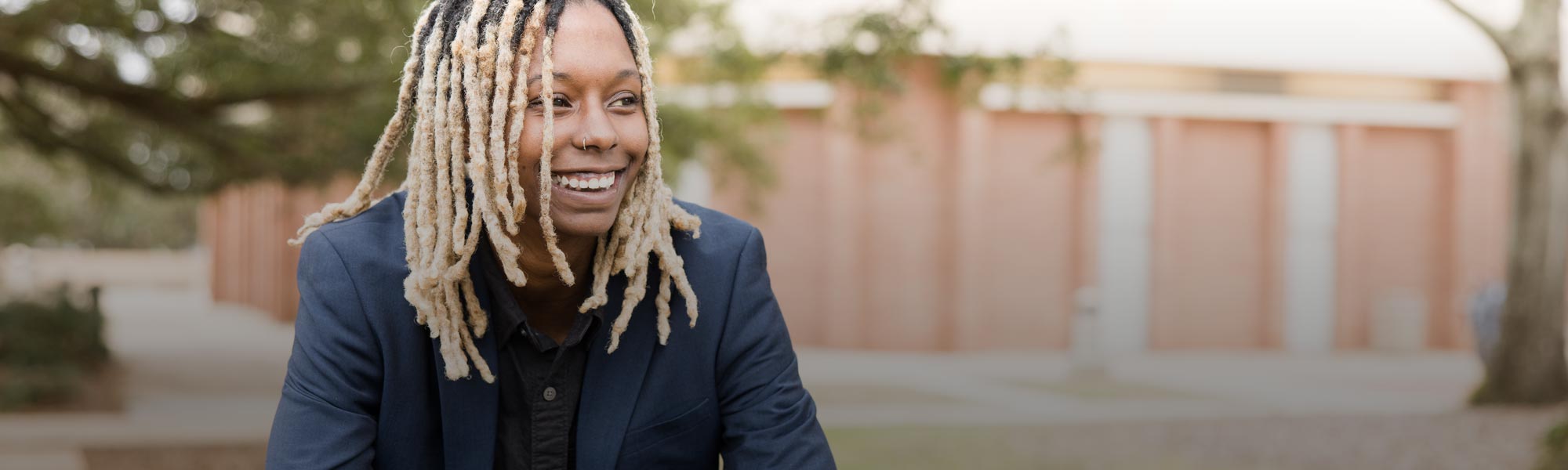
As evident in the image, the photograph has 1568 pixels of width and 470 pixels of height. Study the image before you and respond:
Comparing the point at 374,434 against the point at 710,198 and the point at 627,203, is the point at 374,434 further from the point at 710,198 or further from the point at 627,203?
the point at 710,198

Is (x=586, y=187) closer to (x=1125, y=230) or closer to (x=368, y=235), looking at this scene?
(x=368, y=235)

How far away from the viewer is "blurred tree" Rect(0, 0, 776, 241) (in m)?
8.79

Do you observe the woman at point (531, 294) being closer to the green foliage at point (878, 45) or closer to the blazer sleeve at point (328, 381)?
the blazer sleeve at point (328, 381)

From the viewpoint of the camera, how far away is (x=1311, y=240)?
18.2 metres

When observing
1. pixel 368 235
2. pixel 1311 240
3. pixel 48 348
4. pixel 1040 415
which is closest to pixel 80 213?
pixel 48 348

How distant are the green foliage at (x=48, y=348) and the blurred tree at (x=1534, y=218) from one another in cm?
1109

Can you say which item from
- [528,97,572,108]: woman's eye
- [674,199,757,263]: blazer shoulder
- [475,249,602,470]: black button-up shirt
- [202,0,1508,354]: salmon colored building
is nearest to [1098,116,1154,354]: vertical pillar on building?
[202,0,1508,354]: salmon colored building

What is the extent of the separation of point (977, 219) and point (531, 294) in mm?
14673

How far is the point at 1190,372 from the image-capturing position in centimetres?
1473

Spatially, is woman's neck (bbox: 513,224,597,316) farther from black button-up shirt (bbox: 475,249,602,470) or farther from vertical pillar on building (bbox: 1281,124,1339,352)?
vertical pillar on building (bbox: 1281,124,1339,352)

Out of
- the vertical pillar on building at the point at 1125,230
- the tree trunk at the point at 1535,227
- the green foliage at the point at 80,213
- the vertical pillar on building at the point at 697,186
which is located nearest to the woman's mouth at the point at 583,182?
the tree trunk at the point at 1535,227

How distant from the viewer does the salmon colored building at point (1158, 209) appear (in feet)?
53.9

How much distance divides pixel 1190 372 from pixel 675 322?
13558mm

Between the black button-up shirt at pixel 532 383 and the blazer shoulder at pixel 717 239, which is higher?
the blazer shoulder at pixel 717 239
